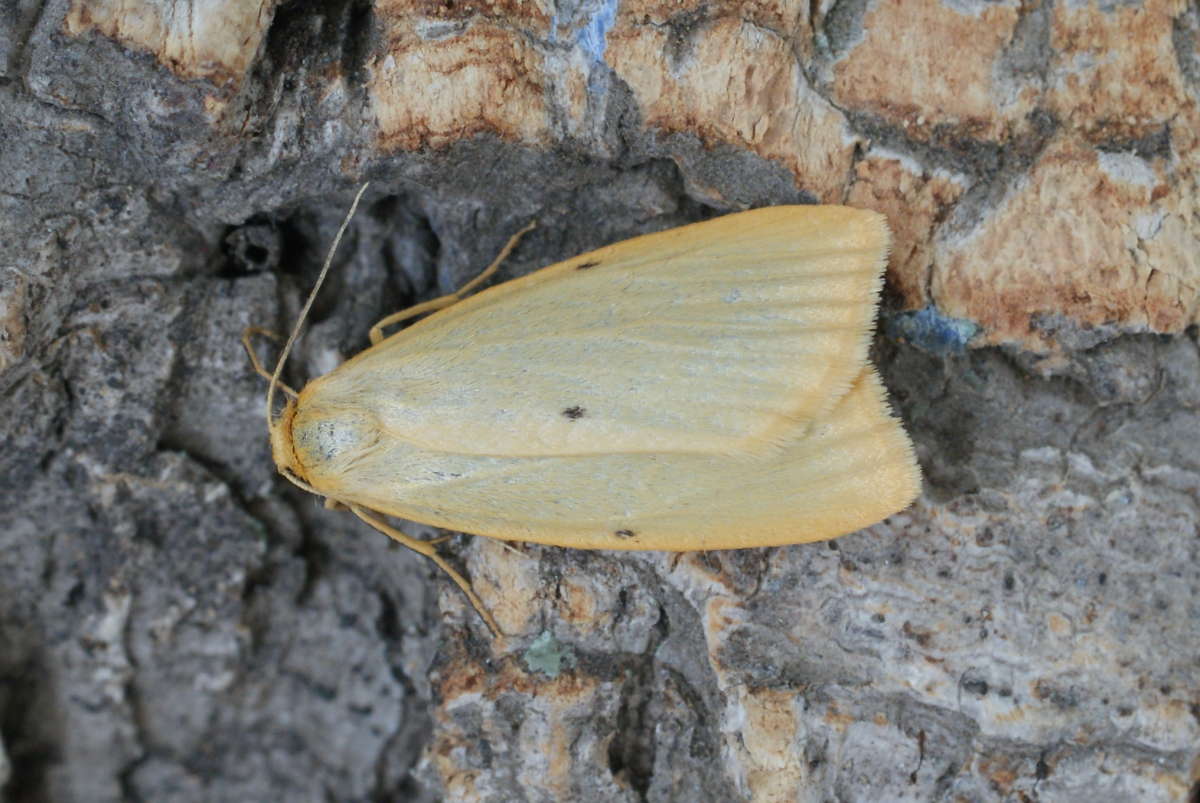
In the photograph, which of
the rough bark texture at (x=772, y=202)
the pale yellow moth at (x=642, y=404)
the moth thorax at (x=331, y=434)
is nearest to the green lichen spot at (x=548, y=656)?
the rough bark texture at (x=772, y=202)

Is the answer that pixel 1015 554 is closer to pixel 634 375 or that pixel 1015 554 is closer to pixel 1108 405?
pixel 1108 405

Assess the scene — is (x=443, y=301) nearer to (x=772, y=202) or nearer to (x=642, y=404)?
(x=642, y=404)

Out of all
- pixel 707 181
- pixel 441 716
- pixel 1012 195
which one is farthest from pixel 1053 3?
pixel 441 716

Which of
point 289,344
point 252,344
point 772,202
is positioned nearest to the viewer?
point 772,202

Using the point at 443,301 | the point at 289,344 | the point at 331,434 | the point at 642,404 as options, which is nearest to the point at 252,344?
the point at 289,344

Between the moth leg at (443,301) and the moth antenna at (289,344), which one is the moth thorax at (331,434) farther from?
the moth leg at (443,301)

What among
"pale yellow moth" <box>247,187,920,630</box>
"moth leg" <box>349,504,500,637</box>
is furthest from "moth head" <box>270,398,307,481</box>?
"moth leg" <box>349,504,500,637</box>
